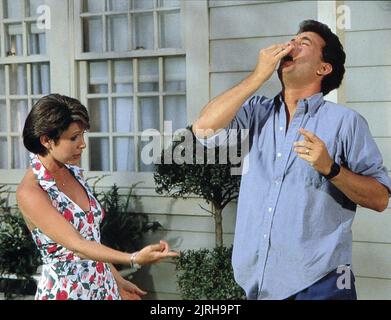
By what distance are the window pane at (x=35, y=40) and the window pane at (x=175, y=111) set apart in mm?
572

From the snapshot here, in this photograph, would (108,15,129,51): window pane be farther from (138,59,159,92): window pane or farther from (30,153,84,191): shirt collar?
(30,153,84,191): shirt collar

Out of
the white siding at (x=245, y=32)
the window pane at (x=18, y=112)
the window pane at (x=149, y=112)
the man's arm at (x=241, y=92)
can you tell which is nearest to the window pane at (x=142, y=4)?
the white siding at (x=245, y=32)

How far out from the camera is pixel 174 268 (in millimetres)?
2699

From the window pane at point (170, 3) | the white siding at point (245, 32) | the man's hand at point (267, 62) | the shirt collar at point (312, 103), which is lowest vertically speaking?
the shirt collar at point (312, 103)

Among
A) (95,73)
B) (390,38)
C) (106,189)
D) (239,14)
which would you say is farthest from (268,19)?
(106,189)

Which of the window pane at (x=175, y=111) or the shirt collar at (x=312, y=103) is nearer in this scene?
the shirt collar at (x=312, y=103)

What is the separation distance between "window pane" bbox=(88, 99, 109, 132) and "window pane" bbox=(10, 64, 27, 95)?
32 cm

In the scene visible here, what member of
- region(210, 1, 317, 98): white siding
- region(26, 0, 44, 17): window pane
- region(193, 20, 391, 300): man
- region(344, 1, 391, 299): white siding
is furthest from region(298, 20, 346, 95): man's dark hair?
region(26, 0, 44, 17): window pane

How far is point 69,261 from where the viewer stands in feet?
5.08

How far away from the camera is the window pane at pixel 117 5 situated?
257cm

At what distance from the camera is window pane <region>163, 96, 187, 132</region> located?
2.61 meters

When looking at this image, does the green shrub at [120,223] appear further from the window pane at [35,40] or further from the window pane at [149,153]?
the window pane at [35,40]

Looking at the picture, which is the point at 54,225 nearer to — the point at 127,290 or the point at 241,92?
the point at 127,290

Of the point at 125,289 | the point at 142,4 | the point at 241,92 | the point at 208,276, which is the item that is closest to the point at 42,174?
the point at 125,289
